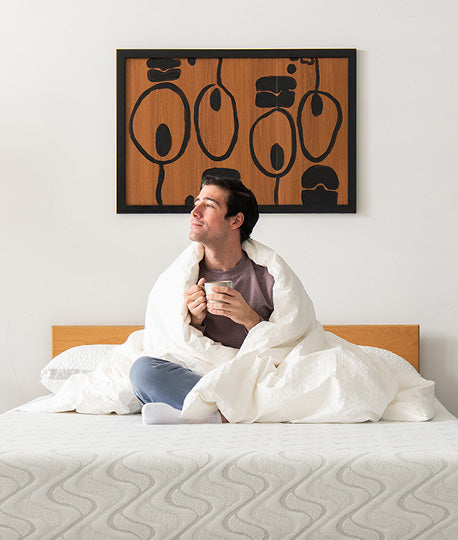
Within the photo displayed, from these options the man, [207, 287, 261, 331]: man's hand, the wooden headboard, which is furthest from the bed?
the wooden headboard

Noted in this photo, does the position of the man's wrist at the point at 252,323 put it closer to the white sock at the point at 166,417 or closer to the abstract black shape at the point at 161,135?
the white sock at the point at 166,417

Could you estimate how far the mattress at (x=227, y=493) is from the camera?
1352mm

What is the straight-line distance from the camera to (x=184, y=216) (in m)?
3.17

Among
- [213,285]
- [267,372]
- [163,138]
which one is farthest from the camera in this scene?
[163,138]

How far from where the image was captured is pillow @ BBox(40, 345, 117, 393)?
2732mm

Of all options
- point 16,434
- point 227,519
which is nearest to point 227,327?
point 16,434

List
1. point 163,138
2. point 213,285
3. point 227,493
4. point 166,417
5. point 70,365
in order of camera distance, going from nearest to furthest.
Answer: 1. point 227,493
2. point 166,417
3. point 213,285
4. point 70,365
5. point 163,138

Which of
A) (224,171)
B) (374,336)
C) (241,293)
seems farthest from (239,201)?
(374,336)

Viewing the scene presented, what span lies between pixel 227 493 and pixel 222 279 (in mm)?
1070

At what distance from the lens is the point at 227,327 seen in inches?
90.3

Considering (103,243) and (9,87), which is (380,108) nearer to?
(103,243)

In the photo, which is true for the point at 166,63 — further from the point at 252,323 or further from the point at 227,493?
the point at 227,493

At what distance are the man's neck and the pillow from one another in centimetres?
65

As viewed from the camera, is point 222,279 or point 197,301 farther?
point 222,279
